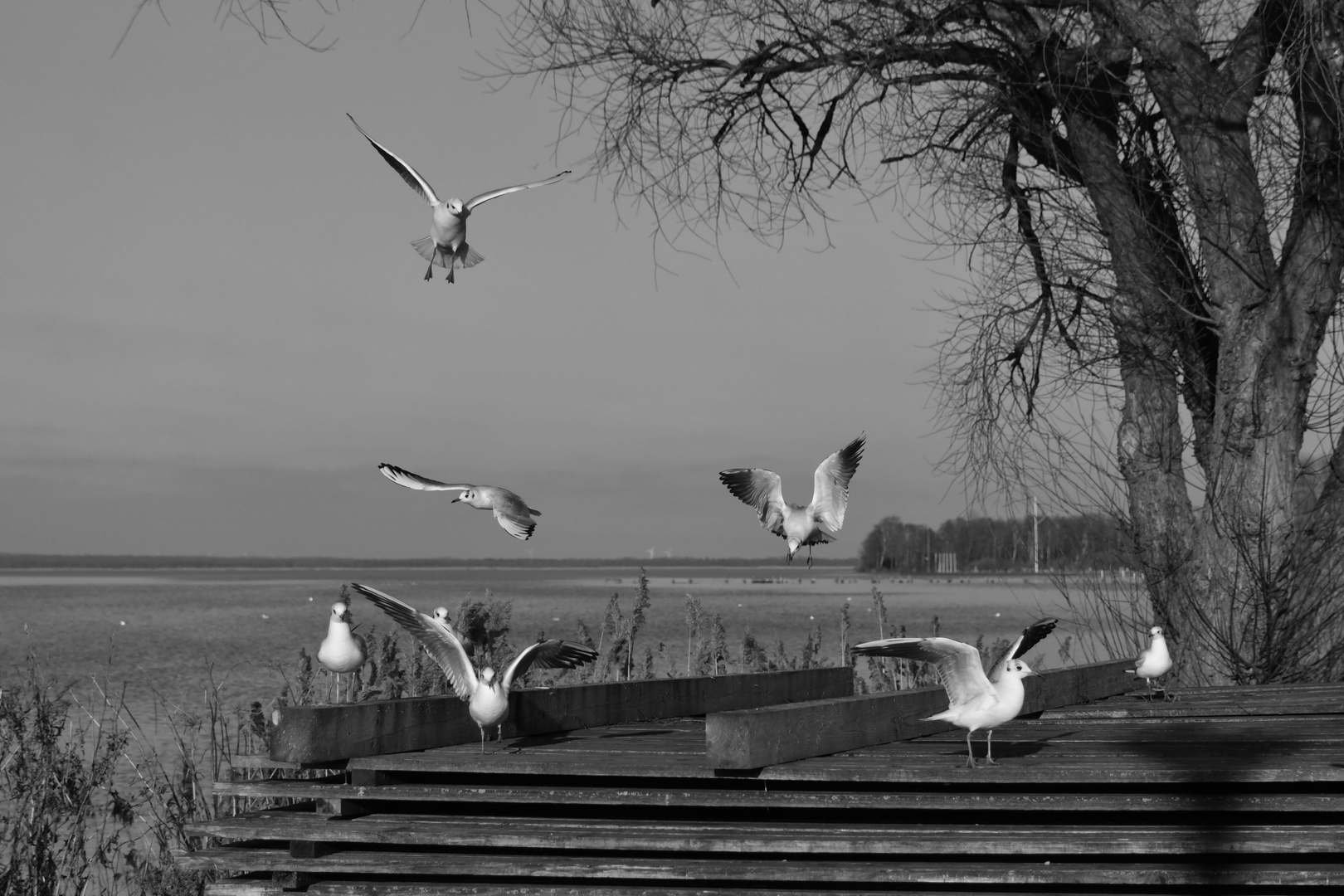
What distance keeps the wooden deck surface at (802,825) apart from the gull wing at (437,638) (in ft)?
1.15

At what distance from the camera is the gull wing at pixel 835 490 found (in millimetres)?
8352

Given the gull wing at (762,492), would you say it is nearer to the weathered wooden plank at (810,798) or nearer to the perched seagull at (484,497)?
the perched seagull at (484,497)

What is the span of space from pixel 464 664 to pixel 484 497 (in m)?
0.89

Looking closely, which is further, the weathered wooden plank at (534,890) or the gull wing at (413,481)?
the gull wing at (413,481)

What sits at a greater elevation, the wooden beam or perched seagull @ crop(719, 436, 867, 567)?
perched seagull @ crop(719, 436, 867, 567)

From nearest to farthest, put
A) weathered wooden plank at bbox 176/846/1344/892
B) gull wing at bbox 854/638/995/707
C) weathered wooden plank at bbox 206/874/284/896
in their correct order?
weathered wooden plank at bbox 176/846/1344/892 → weathered wooden plank at bbox 206/874/284/896 → gull wing at bbox 854/638/995/707

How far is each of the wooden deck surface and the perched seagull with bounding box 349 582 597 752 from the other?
0.22 m

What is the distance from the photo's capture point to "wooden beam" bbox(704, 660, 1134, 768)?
5.36m

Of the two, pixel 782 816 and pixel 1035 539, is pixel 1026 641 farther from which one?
pixel 1035 539

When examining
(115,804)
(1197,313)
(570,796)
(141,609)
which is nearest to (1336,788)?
(570,796)

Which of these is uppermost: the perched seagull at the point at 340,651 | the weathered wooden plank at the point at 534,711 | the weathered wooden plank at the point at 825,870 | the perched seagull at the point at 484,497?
the perched seagull at the point at 484,497

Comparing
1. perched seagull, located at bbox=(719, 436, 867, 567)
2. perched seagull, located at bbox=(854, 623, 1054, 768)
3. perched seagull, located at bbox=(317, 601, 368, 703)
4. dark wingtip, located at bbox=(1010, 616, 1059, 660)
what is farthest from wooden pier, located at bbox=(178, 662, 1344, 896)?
perched seagull, located at bbox=(719, 436, 867, 567)

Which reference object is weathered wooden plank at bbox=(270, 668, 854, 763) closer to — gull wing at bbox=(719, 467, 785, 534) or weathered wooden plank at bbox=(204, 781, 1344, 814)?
weathered wooden plank at bbox=(204, 781, 1344, 814)

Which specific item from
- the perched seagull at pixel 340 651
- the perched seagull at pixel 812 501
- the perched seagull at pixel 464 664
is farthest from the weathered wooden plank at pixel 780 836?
the perched seagull at pixel 812 501
